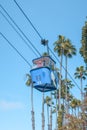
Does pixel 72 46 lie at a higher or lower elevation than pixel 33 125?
higher

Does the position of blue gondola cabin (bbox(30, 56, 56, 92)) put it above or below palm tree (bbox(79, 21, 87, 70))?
below

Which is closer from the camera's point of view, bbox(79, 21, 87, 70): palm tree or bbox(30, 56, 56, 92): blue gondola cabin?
bbox(30, 56, 56, 92): blue gondola cabin

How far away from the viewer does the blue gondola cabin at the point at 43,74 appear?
2066 cm

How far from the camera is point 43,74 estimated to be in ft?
66.9

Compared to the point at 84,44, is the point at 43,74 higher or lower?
lower

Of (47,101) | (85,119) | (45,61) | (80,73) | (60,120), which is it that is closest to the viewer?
(45,61)

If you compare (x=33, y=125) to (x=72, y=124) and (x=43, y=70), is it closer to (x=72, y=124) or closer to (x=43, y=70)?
(x=72, y=124)

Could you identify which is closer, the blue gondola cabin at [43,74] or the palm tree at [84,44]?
the blue gondola cabin at [43,74]

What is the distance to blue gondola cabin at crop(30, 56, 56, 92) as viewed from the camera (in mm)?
20656

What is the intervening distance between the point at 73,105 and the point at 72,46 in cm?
1353

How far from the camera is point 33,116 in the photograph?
215ft

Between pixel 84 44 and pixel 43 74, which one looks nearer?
A: pixel 43 74

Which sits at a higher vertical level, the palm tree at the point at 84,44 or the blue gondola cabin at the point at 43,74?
the palm tree at the point at 84,44

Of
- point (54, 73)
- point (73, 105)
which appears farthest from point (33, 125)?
point (54, 73)
